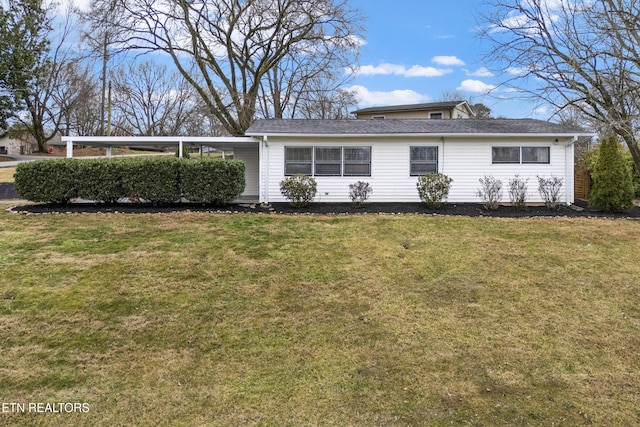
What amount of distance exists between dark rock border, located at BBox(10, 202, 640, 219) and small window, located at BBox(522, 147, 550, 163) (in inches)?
67.6

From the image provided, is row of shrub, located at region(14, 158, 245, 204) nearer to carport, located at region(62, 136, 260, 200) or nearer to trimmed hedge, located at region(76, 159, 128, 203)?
trimmed hedge, located at region(76, 159, 128, 203)

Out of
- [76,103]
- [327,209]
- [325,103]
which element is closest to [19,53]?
[76,103]

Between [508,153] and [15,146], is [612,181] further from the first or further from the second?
[15,146]

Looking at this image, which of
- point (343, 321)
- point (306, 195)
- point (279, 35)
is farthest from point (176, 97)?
point (343, 321)

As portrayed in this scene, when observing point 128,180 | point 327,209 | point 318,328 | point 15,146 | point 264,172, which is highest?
point 15,146

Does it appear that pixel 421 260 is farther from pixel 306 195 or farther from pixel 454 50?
pixel 454 50

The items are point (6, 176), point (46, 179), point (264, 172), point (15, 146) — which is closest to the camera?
point (46, 179)

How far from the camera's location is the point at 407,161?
502 inches

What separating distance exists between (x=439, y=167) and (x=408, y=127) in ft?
5.45

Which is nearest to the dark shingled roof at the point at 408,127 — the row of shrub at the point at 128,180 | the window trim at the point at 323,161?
the window trim at the point at 323,161

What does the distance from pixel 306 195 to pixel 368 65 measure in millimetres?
14896

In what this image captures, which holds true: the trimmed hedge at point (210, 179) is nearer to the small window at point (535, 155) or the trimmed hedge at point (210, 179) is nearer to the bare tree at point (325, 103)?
the small window at point (535, 155)

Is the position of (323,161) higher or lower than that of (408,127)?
lower

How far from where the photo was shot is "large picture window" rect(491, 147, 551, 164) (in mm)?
12773
